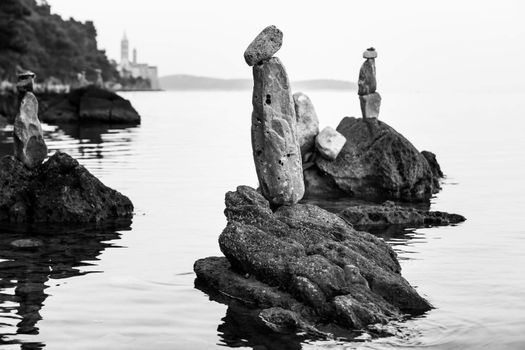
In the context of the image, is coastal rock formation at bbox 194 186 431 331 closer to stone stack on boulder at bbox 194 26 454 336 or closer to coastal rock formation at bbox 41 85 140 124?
stone stack on boulder at bbox 194 26 454 336

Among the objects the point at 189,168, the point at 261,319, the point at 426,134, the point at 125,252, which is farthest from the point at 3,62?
the point at 261,319

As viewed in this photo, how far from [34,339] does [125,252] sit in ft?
25.5

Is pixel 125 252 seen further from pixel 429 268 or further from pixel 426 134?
pixel 426 134

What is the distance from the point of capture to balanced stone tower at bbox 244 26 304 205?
68.7 feet

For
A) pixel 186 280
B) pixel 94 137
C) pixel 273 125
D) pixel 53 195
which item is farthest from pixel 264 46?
pixel 94 137

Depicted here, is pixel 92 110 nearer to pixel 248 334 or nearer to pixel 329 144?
pixel 329 144

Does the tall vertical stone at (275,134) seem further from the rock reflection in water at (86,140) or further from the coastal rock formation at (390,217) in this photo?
the rock reflection in water at (86,140)

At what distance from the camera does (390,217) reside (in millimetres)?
26703

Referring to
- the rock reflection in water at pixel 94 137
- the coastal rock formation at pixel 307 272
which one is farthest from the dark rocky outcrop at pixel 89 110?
the coastal rock formation at pixel 307 272

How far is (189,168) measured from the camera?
45.8 metres

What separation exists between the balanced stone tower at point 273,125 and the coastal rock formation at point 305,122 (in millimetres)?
11874

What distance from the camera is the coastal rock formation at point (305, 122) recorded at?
111 feet

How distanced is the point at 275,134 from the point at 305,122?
501 inches

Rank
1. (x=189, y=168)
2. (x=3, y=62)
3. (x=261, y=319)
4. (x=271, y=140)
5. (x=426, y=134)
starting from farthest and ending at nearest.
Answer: (x=3, y=62), (x=426, y=134), (x=189, y=168), (x=271, y=140), (x=261, y=319)
